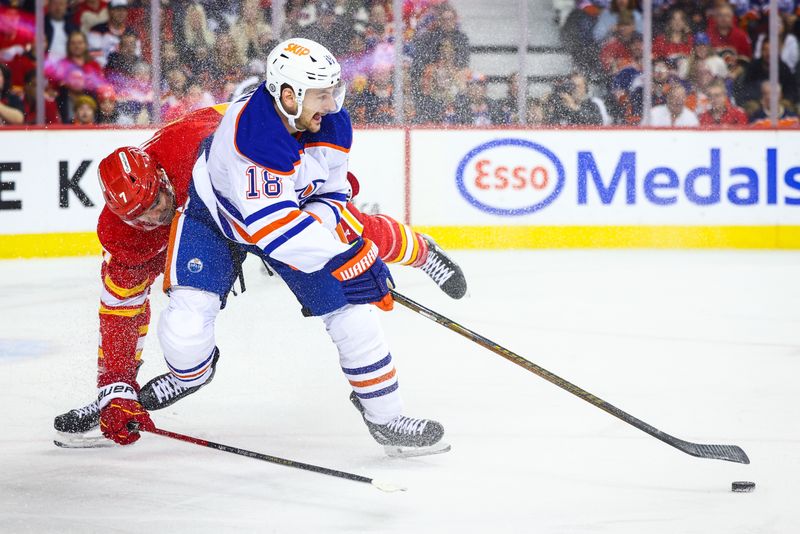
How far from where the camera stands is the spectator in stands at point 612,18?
8133 mm

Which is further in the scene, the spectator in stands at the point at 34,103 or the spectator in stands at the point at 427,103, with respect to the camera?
the spectator in stands at the point at 427,103

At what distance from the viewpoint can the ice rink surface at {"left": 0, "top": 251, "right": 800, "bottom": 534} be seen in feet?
9.44

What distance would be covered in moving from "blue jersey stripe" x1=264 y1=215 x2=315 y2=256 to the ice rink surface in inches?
22.2

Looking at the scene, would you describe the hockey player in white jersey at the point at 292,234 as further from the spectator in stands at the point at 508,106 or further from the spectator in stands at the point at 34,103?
the spectator in stands at the point at 508,106

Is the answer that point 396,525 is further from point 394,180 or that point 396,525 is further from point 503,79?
point 503,79

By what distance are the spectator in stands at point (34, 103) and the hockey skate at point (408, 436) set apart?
4.59 metres

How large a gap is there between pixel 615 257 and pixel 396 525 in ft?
15.2

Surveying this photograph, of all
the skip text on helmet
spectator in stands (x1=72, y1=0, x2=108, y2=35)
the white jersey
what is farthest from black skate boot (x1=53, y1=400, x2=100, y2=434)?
spectator in stands (x1=72, y1=0, x2=108, y2=35)

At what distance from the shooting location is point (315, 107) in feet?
10.1

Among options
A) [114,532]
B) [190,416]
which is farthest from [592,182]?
[114,532]

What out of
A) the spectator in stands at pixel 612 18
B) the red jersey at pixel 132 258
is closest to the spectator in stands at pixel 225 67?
the spectator in stands at pixel 612 18

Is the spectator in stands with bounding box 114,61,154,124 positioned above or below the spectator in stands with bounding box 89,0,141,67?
below

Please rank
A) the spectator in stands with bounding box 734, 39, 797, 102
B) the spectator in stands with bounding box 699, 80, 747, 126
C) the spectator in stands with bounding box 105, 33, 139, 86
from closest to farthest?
the spectator in stands with bounding box 105, 33, 139, 86 < the spectator in stands with bounding box 699, 80, 747, 126 < the spectator in stands with bounding box 734, 39, 797, 102

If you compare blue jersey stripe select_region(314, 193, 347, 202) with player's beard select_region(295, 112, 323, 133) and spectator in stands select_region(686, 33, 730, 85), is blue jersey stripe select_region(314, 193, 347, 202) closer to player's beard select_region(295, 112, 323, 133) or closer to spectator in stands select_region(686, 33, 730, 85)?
player's beard select_region(295, 112, 323, 133)
